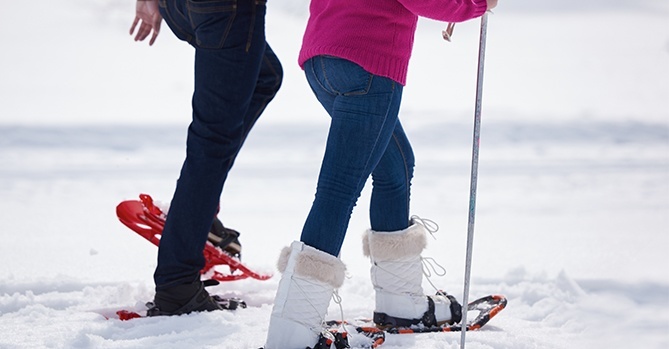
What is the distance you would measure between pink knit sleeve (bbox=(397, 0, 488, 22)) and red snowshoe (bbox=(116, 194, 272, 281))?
46.5 inches

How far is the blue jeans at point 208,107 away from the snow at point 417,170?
21cm

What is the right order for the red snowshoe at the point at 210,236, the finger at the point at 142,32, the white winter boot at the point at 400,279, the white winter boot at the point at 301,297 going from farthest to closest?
the red snowshoe at the point at 210,236 < the finger at the point at 142,32 < the white winter boot at the point at 400,279 < the white winter boot at the point at 301,297

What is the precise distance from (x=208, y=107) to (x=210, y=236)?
0.70 metres

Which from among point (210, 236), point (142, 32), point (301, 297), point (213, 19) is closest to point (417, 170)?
point (210, 236)

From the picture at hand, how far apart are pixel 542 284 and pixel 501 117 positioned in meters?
8.32

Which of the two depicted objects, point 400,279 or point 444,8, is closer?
point 444,8

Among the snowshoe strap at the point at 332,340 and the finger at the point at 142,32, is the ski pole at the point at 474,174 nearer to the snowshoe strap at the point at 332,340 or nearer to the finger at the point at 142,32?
the snowshoe strap at the point at 332,340

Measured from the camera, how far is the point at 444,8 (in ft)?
6.75

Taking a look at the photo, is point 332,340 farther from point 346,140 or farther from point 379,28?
point 379,28

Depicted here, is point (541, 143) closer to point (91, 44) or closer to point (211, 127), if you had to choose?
point (211, 127)

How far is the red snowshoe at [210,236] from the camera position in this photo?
2855 millimetres

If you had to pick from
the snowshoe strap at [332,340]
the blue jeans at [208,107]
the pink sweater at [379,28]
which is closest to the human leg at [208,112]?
the blue jeans at [208,107]

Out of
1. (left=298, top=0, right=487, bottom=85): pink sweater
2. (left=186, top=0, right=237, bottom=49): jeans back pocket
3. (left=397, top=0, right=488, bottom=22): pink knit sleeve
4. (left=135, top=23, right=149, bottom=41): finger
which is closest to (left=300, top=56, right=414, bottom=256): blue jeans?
(left=298, top=0, right=487, bottom=85): pink sweater

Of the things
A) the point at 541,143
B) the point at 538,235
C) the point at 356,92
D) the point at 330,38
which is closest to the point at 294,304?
the point at 356,92
